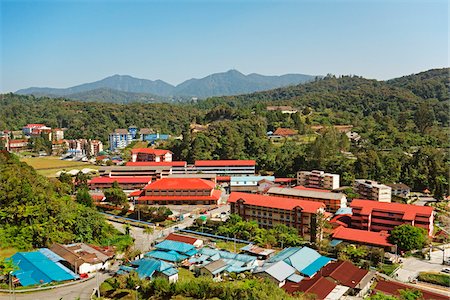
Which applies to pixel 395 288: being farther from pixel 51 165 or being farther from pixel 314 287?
pixel 51 165

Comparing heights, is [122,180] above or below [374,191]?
above

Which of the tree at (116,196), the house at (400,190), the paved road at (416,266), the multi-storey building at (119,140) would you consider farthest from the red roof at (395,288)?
the multi-storey building at (119,140)

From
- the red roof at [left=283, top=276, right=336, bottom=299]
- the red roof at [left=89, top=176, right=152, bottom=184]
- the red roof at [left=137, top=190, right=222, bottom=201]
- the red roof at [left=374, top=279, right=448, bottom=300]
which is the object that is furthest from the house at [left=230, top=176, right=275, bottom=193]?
the red roof at [left=374, top=279, right=448, bottom=300]

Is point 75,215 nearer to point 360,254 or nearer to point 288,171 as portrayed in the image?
point 360,254

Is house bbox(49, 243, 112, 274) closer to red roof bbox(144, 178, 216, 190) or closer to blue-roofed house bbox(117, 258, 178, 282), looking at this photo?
blue-roofed house bbox(117, 258, 178, 282)

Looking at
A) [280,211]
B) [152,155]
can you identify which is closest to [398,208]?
[280,211]
